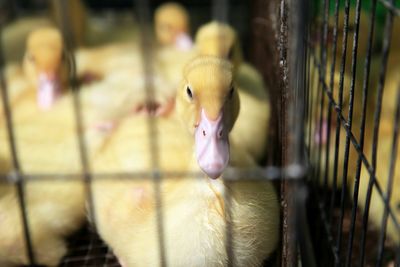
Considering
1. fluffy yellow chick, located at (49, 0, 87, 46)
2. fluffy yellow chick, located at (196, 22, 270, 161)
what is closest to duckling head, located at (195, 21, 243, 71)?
fluffy yellow chick, located at (196, 22, 270, 161)

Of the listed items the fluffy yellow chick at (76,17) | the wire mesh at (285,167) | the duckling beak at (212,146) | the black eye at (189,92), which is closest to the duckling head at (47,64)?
the wire mesh at (285,167)

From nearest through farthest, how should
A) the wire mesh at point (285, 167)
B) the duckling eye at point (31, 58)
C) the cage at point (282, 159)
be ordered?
the wire mesh at point (285, 167) → the cage at point (282, 159) → the duckling eye at point (31, 58)

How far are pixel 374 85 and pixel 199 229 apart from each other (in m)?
0.94

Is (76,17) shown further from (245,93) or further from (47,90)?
(245,93)

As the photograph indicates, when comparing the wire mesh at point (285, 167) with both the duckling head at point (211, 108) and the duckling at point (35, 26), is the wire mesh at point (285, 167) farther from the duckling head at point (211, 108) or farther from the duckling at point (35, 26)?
the duckling at point (35, 26)

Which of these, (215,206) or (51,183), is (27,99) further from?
(215,206)

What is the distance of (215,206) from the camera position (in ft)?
3.60

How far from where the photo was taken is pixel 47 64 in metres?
1.95

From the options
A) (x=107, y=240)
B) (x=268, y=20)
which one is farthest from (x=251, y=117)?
(x=107, y=240)

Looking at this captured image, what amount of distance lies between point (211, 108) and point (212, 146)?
0.27 ft

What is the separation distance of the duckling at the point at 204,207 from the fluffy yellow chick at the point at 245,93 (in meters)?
0.39

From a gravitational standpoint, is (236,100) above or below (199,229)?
above

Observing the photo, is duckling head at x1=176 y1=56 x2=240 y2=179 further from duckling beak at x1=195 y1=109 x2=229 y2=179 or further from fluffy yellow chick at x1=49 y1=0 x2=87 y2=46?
fluffy yellow chick at x1=49 y1=0 x2=87 y2=46

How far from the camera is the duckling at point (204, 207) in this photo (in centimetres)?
105
